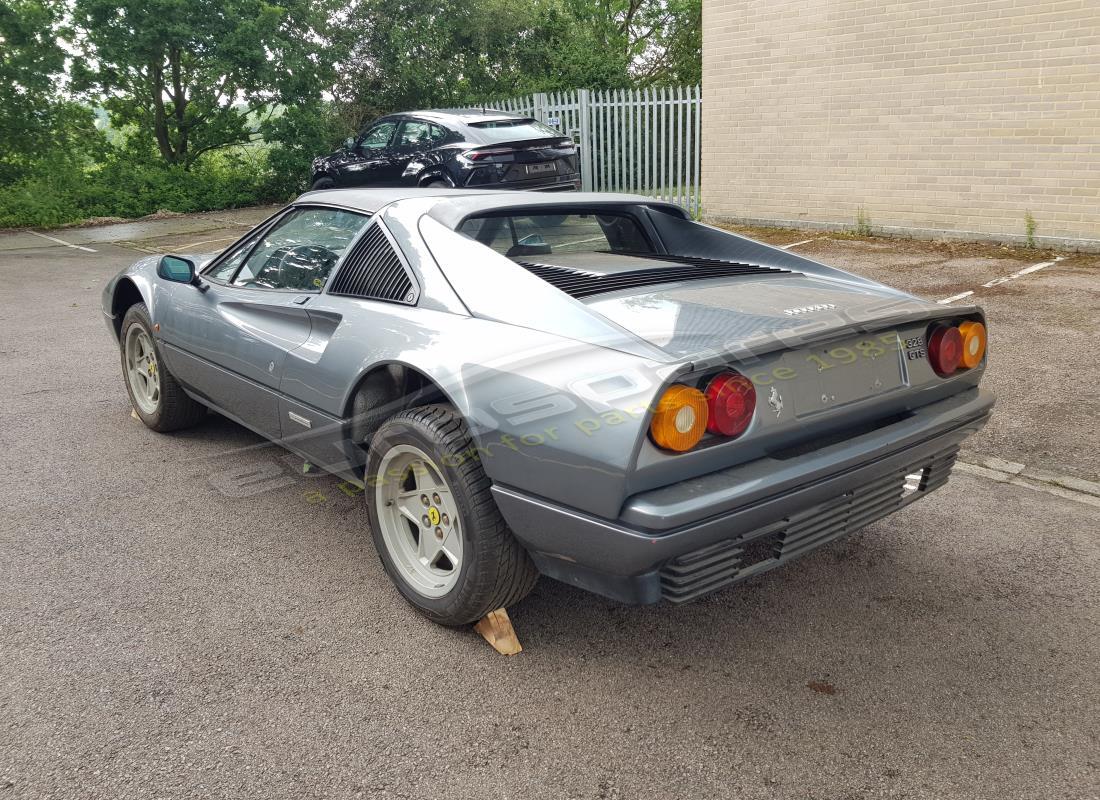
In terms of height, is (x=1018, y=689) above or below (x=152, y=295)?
below

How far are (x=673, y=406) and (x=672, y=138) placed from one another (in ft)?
39.2

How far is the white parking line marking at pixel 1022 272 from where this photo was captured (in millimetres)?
8424

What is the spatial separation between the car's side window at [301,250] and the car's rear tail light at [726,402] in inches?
67.1

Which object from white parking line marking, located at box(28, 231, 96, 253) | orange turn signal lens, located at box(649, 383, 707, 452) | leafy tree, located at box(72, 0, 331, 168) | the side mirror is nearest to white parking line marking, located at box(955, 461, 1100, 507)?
orange turn signal lens, located at box(649, 383, 707, 452)

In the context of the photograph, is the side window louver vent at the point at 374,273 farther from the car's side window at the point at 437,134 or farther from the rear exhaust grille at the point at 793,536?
the car's side window at the point at 437,134

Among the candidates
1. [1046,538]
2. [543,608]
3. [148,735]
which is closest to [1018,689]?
[1046,538]

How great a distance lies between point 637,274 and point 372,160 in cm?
1022

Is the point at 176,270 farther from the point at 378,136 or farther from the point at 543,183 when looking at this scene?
the point at 378,136

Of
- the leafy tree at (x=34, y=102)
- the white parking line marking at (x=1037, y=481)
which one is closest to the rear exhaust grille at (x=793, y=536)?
the white parking line marking at (x=1037, y=481)

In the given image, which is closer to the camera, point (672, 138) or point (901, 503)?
point (901, 503)

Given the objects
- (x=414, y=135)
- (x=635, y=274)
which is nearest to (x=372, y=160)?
(x=414, y=135)

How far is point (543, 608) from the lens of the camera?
3129 mm

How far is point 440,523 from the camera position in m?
2.98

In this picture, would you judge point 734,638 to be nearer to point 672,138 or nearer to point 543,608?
point 543,608
